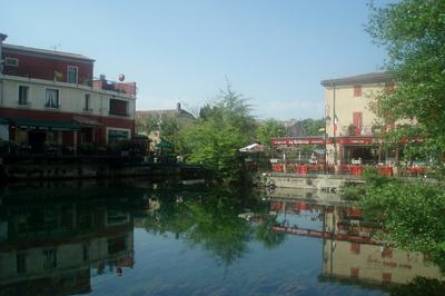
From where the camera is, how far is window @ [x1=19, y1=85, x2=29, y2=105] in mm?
43344

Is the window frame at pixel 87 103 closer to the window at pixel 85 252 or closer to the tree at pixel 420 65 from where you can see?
the window at pixel 85 252

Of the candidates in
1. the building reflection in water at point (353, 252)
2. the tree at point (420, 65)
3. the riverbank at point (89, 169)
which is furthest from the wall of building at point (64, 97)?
the tree at point (420, 65)

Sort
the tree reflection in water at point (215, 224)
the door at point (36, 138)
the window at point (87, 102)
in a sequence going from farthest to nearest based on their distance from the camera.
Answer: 1. the window at point (87, 102)
2. the door at point (36, 138)
3. the tree reflection in water at point (215, 224)

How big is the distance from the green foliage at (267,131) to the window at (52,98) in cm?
2124

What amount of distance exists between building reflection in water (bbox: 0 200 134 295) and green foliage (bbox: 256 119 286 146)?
33101mm

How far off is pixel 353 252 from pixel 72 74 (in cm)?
3522

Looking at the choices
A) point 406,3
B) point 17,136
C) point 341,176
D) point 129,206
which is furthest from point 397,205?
point 17,136

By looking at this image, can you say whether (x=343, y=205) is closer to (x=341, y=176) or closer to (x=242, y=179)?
(x=341, y=176)

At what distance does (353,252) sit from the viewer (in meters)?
18.9

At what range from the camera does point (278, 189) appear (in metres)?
40.8

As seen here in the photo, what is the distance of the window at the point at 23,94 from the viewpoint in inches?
1706

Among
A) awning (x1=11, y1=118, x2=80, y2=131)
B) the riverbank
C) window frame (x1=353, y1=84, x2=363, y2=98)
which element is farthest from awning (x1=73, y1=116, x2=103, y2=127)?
window frame (x1=353, y1=84, x2=363, y2=98)

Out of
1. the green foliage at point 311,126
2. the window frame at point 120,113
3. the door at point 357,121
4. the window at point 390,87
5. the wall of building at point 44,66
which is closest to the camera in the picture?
the window at point 390,87

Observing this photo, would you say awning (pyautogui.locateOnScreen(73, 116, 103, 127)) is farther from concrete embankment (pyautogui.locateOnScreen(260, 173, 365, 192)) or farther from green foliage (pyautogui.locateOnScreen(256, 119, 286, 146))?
green foliage (pyautogui.locateOnScreen(256, 119, 286, 146))
